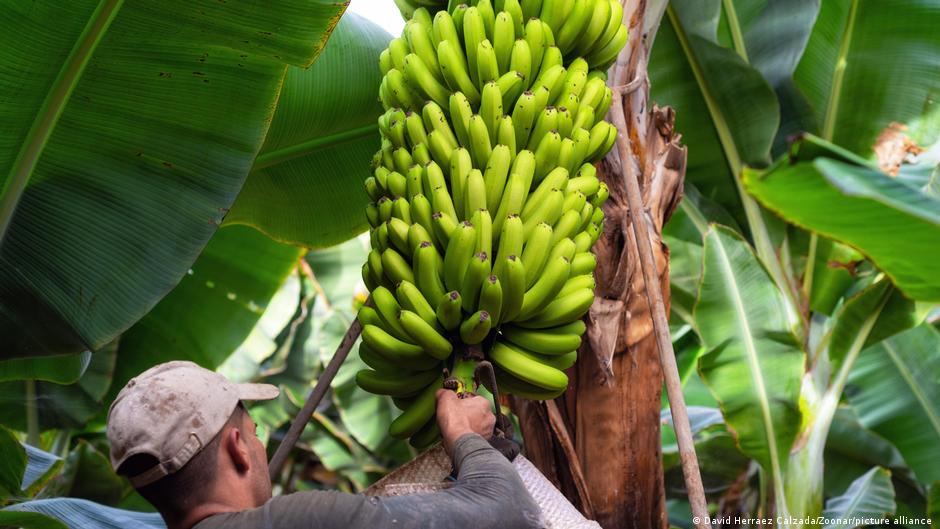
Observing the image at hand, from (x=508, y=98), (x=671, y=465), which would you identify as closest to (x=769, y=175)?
(x=508, y=98)

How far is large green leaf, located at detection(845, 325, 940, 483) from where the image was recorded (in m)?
3.21

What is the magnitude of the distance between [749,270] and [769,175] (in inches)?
26.2

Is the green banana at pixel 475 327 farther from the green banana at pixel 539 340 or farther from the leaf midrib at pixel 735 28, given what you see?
the leaf midrib at pixel 735 28

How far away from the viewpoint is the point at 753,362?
2.64 meters

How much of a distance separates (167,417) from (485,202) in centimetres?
56

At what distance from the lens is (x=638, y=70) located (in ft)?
6.22

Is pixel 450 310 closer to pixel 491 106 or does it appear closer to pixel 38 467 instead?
pixel 491 106

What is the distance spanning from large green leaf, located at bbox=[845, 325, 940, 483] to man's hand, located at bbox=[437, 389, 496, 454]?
2438 mm

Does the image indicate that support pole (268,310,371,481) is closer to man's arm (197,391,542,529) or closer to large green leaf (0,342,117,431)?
man's arm (197,391,542,529)

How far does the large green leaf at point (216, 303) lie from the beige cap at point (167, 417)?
172cm

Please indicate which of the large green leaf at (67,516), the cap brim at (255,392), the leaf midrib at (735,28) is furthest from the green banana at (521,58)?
the leaf midrib at (735,28)

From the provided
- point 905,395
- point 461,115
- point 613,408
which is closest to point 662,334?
point 613,408

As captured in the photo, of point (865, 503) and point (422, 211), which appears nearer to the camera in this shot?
point (422, 211)

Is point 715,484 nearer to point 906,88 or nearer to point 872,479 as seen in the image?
point 872,479
